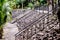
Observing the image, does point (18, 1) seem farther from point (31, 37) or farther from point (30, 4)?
point (31, 37)

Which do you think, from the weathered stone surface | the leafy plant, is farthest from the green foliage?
the weathered stone surface

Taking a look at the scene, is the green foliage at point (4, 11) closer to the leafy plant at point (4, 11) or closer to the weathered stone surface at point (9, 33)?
the leafy plant at point (4, 11)

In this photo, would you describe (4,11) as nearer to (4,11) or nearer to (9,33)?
(4,11)

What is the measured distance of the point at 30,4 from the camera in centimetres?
1873

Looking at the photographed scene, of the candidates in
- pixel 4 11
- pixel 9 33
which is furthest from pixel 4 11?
pixel 9 33

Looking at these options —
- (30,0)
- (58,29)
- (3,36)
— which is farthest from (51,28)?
(30,0)

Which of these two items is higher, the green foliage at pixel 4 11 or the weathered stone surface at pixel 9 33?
the green foliage at pixel 4 11

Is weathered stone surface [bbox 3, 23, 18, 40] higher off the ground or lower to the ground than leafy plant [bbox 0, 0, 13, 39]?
lower

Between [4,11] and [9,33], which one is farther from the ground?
[4,11]

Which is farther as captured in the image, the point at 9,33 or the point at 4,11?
the point at 9,33

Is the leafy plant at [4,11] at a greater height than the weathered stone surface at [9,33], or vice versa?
the leafy plant at [4,11]

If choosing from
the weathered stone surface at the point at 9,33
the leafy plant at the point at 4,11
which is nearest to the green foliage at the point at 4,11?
the leafy plant at the point at 4,11

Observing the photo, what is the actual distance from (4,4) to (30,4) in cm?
1171

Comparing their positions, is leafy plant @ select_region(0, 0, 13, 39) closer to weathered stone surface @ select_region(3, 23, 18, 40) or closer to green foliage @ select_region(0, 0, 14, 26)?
green foliage @ select_region(0, 0, 14, 26)
